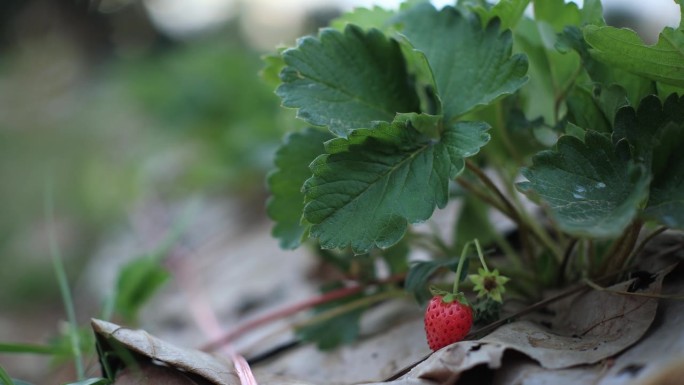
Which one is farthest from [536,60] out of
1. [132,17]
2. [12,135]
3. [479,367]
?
[132,17]

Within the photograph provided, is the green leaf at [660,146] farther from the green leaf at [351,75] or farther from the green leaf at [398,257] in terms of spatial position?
the green leaf at [398,257]

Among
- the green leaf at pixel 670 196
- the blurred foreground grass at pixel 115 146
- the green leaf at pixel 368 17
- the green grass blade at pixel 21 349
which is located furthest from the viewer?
the blurred foreground grass at pixel 115 146

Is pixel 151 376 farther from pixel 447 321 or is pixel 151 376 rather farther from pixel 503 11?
pixel 503 11

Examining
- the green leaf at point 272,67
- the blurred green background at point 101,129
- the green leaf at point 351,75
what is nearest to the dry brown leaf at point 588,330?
the green leaf at point 351,75

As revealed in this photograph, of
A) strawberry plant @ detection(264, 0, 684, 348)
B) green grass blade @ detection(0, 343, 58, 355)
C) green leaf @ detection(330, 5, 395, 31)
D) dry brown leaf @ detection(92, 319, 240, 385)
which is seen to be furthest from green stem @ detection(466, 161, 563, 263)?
green grass blade @ detection(0, 343, 58, 355)

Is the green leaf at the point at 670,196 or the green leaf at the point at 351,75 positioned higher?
the green leaf at the point at 351,75

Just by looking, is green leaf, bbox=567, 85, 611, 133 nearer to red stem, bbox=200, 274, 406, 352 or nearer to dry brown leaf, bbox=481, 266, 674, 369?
dry brown leaf, bbox=481, 266, 674, 369
